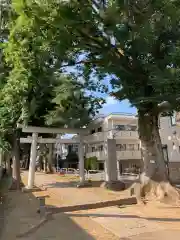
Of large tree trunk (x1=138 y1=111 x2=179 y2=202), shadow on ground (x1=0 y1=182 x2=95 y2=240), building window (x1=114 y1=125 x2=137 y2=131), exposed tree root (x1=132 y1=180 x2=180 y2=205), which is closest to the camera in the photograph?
shadow on ground (x1=0 y1=182 x2=95 y2=240)

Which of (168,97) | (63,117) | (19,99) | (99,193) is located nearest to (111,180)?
(99,193)

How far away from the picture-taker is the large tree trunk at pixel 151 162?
13.1 m

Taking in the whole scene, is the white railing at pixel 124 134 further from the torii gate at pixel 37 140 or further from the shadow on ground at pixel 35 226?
the shadow on ground at pixel 35 226

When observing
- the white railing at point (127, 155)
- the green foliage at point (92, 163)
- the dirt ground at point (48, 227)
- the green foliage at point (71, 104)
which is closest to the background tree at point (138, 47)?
the green foliage at point (71, 104)

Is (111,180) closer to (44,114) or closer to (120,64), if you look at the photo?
(44,114)

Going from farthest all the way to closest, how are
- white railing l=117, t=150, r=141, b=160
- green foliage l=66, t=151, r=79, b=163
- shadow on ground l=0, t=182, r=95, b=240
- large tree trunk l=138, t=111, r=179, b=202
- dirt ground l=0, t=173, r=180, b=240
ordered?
green foliage l=66, t=151, r=79, b=163
white railing l=117, t=150, r=141, b=160
large tree trunk l=138, t=111, r=179, b=202
shadow on ground l=0, t=182, r=95, b=240
dirt ground l=0, t=173, r=180, b=240

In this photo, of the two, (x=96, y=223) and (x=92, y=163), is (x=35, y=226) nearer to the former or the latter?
(x=96, y=223)

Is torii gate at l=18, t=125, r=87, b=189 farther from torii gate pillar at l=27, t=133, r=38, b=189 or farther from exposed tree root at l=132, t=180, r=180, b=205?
exposed tree root at l=132, t=180, r=180, b=205

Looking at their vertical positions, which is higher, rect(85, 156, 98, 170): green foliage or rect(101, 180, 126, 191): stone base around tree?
rect(85, 156, 98, 170): green foliage

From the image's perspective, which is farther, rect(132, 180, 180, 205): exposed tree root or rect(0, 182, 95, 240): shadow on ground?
rect(132, 180, 180, 205): exposed tree root

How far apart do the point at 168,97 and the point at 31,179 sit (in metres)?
11.0

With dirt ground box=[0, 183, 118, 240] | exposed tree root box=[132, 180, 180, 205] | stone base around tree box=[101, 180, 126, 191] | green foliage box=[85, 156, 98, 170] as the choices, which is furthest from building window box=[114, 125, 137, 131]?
dirt ground box=[0, 183, 118, 240]

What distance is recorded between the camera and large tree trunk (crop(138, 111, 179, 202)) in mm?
13090

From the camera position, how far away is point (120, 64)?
12.4 meters
